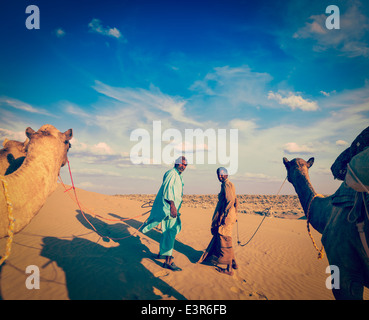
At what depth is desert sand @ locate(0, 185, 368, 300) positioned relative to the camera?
4.59 metres

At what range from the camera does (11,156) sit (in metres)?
4.04

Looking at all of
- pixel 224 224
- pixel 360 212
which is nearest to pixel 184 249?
pixel 224 224

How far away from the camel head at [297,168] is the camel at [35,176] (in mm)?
6102

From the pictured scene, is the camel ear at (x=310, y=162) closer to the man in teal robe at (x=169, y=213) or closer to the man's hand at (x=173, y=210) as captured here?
the man in teal robe at (x=169, y=213)

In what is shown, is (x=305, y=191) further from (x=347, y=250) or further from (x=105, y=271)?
(x=105, y=271)

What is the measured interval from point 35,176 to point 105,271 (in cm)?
379

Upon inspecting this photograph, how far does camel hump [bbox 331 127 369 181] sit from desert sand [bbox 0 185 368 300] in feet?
13.1

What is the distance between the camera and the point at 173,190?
595 centimetres

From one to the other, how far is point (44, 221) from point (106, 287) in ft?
24.4
